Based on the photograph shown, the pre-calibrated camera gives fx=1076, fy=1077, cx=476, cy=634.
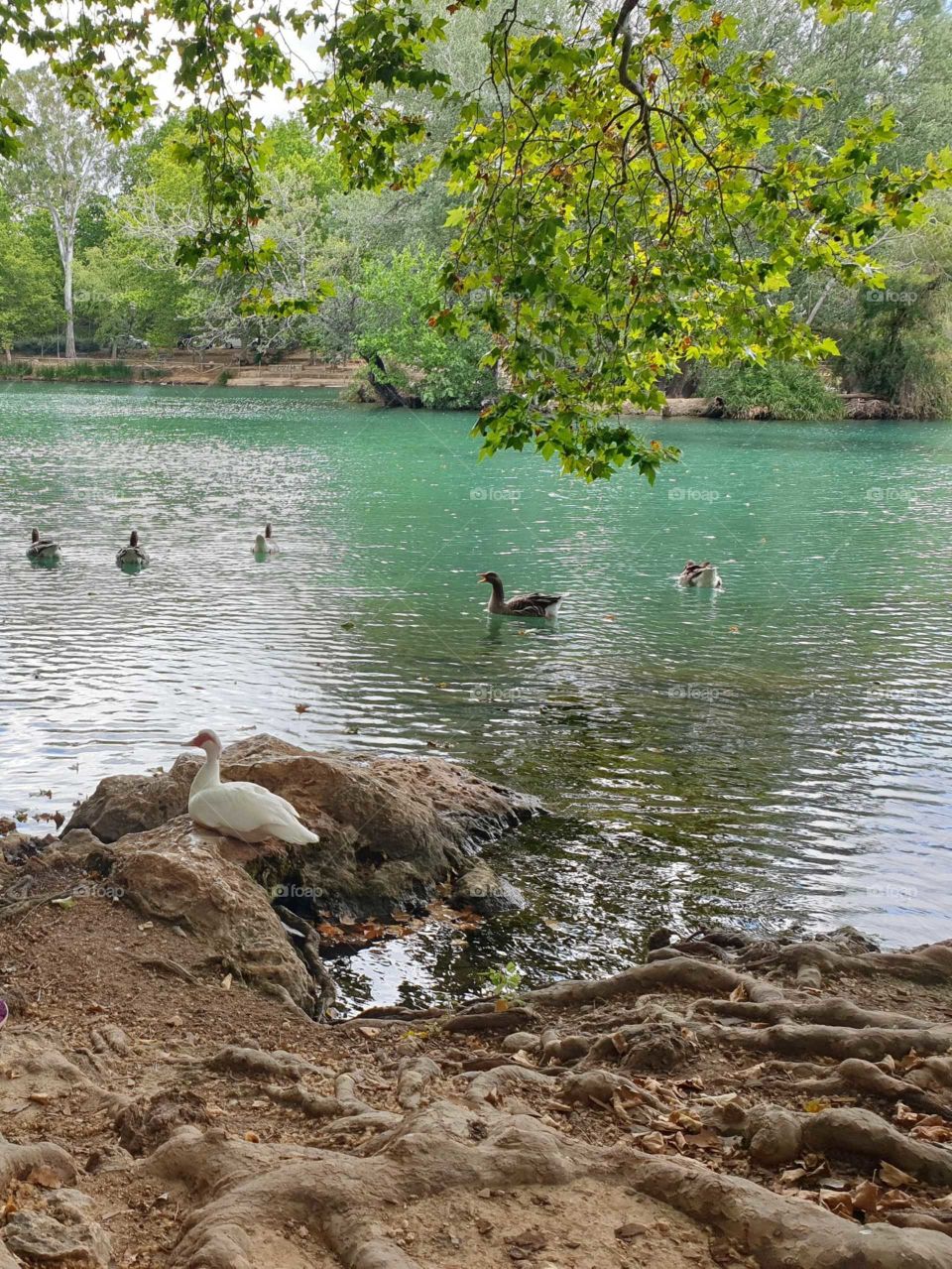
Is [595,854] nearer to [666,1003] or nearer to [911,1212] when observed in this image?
[666,1003]

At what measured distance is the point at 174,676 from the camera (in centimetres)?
1677

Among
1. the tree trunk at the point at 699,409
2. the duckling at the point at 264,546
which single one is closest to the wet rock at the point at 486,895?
the duckling at the point at 264,546

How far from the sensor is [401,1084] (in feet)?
20.5

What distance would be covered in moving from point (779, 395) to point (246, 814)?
2772 inches

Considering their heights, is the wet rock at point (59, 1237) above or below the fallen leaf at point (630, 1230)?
above

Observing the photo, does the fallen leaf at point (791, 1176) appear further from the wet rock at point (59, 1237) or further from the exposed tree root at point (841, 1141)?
the wet rock at point (59, 1237)

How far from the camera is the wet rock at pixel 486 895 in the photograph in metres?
10.0

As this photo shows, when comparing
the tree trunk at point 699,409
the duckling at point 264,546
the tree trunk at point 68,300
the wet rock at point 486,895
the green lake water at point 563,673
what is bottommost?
the wet rock at point 486,895

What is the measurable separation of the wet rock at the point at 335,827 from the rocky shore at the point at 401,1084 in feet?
0.10

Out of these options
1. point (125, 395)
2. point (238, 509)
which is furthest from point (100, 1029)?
point (125, 395)

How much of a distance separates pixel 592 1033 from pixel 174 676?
1121 cm

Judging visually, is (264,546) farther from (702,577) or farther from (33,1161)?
(33,1161)

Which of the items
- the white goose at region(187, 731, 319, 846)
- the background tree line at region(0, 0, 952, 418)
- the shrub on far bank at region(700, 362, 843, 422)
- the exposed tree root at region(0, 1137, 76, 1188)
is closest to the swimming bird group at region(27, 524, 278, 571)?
the white goose at region(187, 731, 319, 846)

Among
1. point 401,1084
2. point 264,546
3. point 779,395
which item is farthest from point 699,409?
point 401,1084
